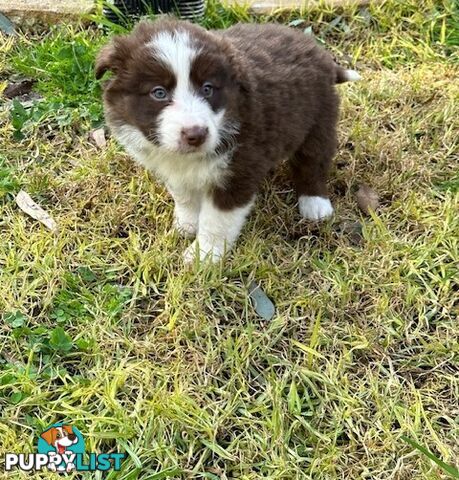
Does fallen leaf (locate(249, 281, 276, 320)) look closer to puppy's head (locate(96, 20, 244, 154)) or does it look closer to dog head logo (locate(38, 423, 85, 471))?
puppy's head (locate(96, 20, 244, 154))

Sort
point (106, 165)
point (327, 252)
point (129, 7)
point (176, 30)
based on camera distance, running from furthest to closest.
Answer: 1. point (129, 7)
2. point (106, 165)
3. point (327, 252)
4. point (176, 30)

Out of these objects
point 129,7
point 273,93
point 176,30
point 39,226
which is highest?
point 176,30

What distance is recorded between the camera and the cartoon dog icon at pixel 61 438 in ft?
9.41

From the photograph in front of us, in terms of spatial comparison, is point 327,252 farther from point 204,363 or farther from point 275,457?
point 275,457

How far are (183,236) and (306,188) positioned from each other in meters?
0.75

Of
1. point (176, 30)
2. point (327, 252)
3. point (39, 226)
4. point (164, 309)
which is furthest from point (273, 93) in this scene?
point (39, 226)

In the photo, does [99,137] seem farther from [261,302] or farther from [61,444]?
[61,444]

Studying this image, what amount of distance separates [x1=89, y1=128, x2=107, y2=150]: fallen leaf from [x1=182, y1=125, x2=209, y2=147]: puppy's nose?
4.94 feet

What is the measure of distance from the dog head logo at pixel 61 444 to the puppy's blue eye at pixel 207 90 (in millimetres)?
1548

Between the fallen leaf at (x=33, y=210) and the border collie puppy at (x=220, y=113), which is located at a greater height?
the border collie puppy at (x=220, y=113)

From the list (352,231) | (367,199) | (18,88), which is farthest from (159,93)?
(18,88)

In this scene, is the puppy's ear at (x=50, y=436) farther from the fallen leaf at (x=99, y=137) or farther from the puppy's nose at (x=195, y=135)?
the fallen leaf at (x=99, y=137)

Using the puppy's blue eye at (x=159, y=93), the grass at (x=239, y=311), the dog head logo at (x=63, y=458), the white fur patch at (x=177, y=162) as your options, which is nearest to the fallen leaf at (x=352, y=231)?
the grass at (x=239, y=311)

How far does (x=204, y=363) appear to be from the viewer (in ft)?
10.6
